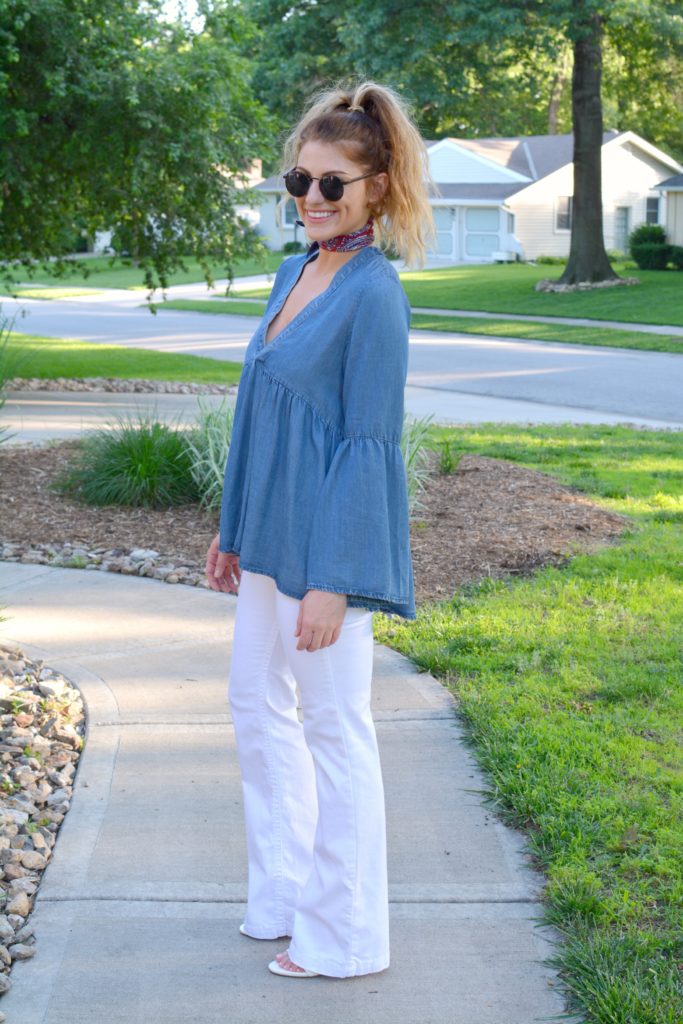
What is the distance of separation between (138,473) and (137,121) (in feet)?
18.0

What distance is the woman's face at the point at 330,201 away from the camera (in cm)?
267

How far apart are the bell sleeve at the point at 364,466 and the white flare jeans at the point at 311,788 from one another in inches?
5.0

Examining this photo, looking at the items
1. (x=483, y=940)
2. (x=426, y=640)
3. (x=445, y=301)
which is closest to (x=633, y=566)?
(x=426, y=640)

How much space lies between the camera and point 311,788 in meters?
3.01

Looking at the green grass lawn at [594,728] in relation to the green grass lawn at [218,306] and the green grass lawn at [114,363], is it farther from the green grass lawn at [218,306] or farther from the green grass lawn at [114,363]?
the green grass lawn at [218,306]

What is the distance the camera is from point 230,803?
3.76m

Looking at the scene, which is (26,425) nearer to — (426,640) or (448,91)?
(426,640)

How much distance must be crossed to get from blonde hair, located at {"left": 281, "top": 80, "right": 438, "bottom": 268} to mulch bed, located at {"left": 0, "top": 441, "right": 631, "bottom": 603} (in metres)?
3.24

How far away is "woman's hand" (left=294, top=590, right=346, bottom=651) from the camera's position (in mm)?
2561

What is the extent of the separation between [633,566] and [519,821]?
2763 millimetres

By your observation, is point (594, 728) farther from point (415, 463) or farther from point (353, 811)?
point (415, 463)

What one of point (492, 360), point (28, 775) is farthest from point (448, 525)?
point (492, 360)

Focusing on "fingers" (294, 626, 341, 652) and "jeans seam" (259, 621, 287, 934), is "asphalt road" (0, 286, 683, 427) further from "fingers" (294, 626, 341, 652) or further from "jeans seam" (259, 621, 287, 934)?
"fingers" (294, 626, 341, 652)

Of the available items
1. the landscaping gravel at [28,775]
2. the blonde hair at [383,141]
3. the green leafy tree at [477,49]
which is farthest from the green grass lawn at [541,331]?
the blonde hair at [383,141]
